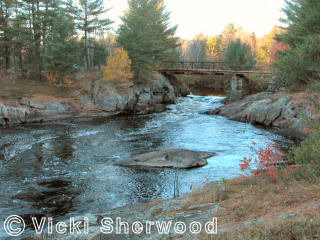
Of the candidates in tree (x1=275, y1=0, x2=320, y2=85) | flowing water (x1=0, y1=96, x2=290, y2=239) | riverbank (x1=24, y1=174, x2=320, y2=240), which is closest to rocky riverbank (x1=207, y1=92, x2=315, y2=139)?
flowing water (x1=0, y1=96, x2=290, y2=239)

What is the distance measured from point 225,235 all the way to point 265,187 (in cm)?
326

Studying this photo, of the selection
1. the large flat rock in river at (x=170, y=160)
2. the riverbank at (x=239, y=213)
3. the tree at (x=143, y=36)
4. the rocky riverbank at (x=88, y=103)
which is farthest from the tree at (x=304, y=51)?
the tree at (x=143, y=36)

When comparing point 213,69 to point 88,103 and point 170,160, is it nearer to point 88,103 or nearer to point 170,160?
point 88,103

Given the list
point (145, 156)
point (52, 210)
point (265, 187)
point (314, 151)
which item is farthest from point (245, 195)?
point (145, 156)

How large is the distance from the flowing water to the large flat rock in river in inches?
18.8

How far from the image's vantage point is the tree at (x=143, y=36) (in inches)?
1276

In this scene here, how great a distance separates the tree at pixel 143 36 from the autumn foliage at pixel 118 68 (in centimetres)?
163

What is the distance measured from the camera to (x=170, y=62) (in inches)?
1747

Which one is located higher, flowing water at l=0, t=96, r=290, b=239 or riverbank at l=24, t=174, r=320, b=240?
riverbank at l=24, t=174, r=320, b=240

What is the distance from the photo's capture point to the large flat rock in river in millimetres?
13766

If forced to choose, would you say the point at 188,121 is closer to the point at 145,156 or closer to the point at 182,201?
the point at 145,156

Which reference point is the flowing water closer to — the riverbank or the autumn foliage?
the riverbank

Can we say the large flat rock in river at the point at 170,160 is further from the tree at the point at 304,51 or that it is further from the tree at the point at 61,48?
the tree at the point at 61,48

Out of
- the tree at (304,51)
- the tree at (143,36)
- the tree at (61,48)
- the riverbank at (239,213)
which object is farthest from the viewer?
the tree at (143,36)
